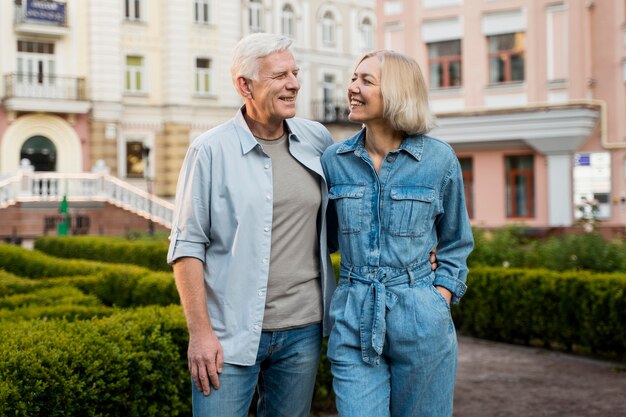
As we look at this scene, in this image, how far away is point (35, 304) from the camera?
26.4ft

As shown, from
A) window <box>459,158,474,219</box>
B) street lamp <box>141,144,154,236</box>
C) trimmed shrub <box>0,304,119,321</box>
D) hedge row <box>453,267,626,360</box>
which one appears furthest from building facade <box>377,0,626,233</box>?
trimmed shrub <box>0,304,119,321</box>

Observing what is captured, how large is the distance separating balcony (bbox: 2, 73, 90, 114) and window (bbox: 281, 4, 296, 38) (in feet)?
33.4

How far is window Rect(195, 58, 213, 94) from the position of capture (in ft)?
124

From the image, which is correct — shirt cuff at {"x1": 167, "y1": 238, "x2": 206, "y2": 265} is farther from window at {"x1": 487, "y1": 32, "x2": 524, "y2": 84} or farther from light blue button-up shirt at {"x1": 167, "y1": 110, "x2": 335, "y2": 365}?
window at {"x1": 487, "y1": 32, "x2": 524, "y2": 84}

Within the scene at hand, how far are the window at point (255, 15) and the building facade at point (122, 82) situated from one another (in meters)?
0.04

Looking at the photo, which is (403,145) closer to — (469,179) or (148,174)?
(469,179)

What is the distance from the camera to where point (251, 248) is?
3508 mm

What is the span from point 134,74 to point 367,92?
1341 inches

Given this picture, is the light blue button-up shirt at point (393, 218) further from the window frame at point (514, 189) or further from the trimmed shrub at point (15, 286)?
the window frame at point (514, 189)

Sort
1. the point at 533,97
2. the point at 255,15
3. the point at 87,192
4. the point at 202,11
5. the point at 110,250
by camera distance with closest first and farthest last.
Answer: the point at 110,250
the point at 533,97
the point at 87,192
the point at 202,11
the point at 255,15

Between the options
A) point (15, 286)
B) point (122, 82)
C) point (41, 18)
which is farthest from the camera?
point (122, 82)

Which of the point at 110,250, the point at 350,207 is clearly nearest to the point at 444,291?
the point at 350,207

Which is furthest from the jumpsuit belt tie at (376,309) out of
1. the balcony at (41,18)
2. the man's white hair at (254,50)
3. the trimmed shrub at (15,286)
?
the balcony at (41,18)

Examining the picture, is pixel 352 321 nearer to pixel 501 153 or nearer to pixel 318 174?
pixel 318 174
